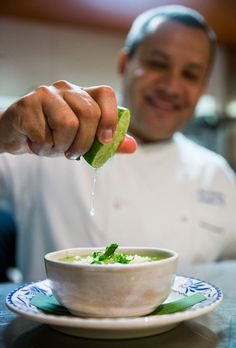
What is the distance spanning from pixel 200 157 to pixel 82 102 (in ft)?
3.79

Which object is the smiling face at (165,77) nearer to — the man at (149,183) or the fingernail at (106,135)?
the man at (149,183)

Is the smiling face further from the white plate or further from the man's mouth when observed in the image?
the white plate

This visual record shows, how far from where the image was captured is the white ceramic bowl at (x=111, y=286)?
519 millimetres

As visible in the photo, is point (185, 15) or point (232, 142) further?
point (232, 142)

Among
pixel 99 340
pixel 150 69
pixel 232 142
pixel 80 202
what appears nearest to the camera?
pixel 99 340

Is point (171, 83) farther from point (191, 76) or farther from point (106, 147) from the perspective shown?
point (106, 147)

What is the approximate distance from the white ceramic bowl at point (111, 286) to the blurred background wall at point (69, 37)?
2883 millimetres

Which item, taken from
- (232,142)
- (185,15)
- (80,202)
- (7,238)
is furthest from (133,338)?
(232,142)

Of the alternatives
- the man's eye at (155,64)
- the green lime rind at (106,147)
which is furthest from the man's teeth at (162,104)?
Result: the green lime rind at (106,147)

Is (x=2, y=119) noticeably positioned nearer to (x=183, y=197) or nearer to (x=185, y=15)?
(x=183, y=197)

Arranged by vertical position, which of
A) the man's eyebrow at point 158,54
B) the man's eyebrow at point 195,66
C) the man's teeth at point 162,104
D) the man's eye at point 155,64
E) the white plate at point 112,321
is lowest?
the white plate at point 112,321

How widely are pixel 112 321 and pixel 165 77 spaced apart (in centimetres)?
128

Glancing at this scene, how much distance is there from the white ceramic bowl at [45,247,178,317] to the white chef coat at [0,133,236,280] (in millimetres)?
896

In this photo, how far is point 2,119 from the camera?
71 centimetres
